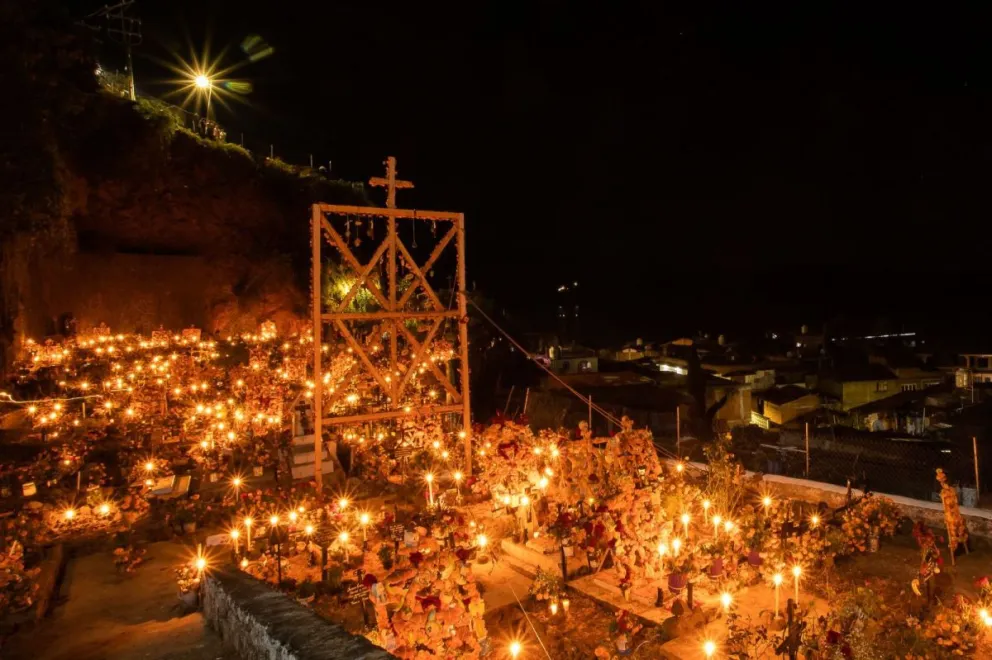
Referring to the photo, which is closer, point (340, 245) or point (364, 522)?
point (364, 522)

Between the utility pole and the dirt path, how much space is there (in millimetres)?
27215

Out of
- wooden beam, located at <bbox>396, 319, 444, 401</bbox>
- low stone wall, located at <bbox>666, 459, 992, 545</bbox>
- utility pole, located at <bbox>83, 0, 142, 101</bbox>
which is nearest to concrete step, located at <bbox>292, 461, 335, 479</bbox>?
wooden beam, located at <bbox>396, 319, 444, 401</bbox>

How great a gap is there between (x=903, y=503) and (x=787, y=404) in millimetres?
23715

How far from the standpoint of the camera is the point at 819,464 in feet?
44.2

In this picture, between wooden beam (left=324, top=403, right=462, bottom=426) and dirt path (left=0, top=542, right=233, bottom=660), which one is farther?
wooden beam (left=324, top=403, right=462, bottom=426)

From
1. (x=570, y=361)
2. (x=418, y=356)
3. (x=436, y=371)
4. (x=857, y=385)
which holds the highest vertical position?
(x=418, y=356)

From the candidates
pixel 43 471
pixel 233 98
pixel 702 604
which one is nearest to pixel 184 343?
pixel 43 471

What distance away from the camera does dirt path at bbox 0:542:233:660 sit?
5582 mm

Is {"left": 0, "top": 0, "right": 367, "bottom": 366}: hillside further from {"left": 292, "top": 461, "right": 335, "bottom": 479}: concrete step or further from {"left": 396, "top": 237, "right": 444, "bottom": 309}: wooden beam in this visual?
{"left": 396, "top": 237, "right": 444, "bottom": 309}: wooden beam

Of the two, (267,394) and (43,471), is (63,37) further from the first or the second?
(43,471)

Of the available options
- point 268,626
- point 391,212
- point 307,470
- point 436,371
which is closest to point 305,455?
point 307,470

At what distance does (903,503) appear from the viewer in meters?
8.55

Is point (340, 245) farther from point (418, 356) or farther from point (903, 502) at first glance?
point (903, 502)

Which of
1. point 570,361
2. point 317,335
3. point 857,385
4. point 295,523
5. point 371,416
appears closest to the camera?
point 295,523
